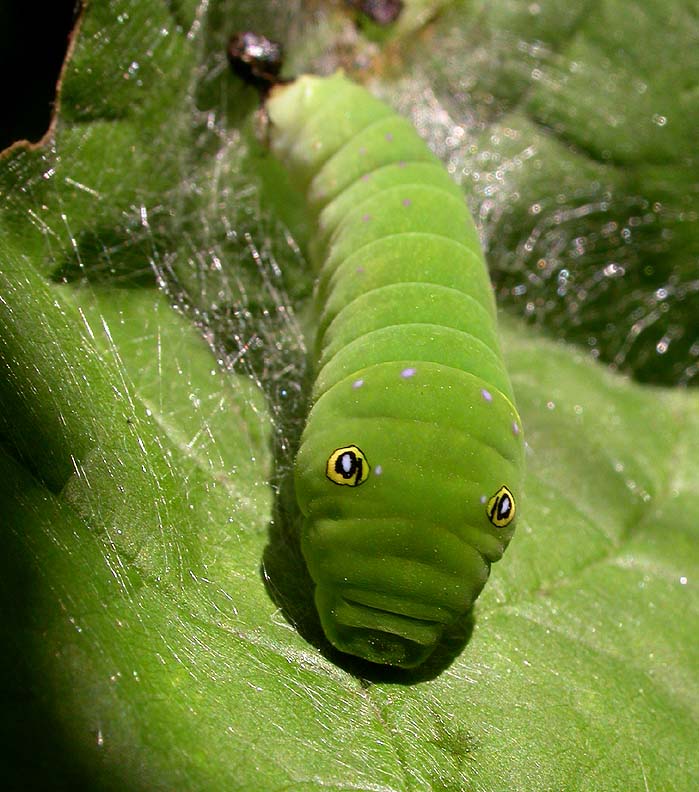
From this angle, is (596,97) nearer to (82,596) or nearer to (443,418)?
(443,418)

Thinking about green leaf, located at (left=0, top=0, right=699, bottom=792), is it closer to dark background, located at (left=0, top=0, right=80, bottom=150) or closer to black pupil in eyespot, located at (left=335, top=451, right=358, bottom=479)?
dark background, located at (left=0, top=0, right=80, bottom=150)

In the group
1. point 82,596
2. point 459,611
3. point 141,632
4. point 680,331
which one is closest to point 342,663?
point 459,611

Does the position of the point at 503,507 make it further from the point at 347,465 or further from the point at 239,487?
the point at 239,487

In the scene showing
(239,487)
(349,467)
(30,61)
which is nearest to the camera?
(349,467)

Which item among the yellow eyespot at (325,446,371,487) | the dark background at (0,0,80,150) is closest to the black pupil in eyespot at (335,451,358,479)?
the yellow eyespot at (325,446,371,487)

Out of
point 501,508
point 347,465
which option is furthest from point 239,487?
point 501,508

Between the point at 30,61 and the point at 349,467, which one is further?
the point at 30,61

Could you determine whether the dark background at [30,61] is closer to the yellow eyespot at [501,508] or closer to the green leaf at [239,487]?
the green leaf at [239,487]
